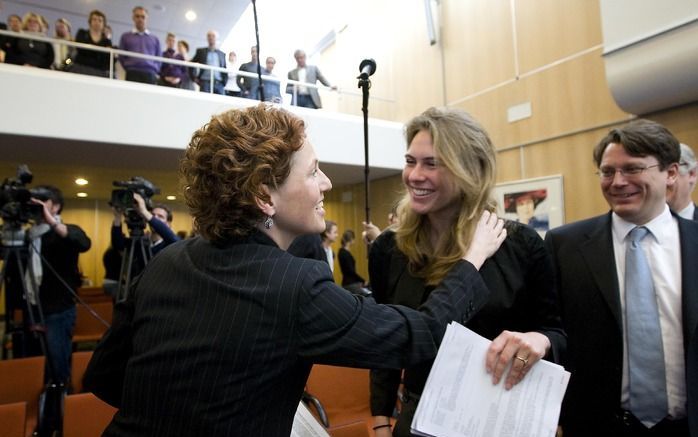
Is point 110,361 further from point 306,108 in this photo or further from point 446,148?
point 306,108

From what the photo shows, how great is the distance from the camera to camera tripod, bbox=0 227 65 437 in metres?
2.43

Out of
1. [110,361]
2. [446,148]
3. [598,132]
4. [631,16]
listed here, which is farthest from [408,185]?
[598,132]

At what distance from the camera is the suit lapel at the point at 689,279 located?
1.30m

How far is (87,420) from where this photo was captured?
1906 mm

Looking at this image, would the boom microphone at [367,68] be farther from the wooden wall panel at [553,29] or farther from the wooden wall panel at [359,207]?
the wooden wall panel at [359,207]

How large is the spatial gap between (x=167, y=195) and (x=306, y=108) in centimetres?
472

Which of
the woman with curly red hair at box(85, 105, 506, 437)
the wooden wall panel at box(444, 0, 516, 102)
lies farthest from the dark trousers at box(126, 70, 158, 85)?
the woman with curly red hair at box(85, 105, 506, 437)

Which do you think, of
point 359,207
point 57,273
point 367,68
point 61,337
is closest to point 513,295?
point 367,68

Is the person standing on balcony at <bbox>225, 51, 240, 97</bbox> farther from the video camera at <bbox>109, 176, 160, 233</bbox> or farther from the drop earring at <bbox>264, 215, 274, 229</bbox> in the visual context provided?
the drop earring at <bbox>264, 215, 274, 229</bbox>

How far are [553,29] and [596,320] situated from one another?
4915mm

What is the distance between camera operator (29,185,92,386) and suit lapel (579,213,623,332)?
127 inches

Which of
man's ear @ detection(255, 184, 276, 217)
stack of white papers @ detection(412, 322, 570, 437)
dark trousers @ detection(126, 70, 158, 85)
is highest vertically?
dark trousers @ detection(126, 70, 158, 85)

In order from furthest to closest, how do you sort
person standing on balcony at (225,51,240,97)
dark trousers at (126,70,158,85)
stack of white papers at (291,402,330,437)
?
dark trousers at (126,70,158,85) < person standing on balcony at (225,51,240,97) < stack of white papers at (291,402,330,437)

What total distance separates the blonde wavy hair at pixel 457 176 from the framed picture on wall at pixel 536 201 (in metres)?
3.97
